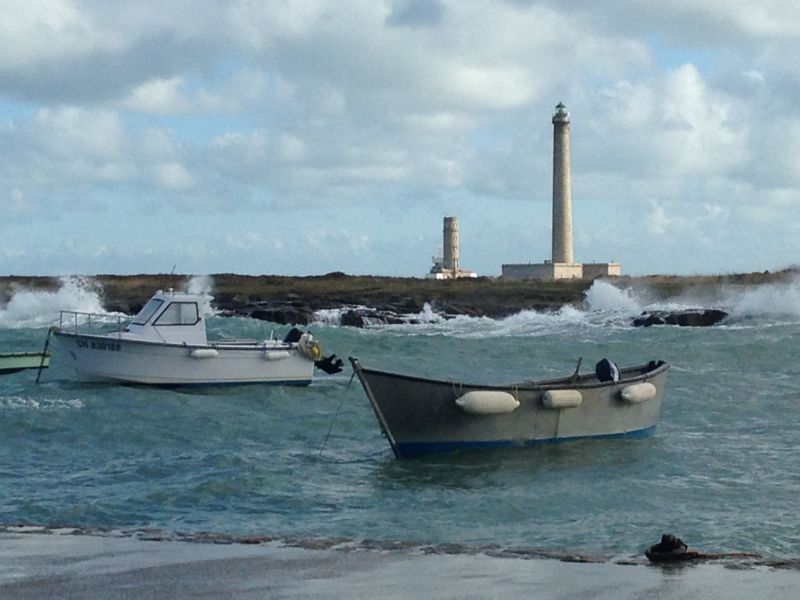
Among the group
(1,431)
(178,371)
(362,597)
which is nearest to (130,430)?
(1,431)

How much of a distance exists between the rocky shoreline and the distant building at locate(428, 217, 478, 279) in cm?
197

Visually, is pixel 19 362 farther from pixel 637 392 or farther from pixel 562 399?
pixel 637 392

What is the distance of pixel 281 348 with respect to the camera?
1093 inches

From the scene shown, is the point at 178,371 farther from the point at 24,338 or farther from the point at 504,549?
the point at 24,338

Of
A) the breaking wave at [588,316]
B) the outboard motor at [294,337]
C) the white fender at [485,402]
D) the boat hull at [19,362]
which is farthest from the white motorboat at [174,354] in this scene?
the breaking wave at [588,316]

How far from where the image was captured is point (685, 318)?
52.8 meters

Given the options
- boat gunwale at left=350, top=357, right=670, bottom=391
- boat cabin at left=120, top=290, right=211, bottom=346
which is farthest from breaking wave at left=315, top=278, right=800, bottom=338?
boat gunwale at left=350, top=357, right=670, bottom=391

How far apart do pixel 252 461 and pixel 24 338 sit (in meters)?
28.7

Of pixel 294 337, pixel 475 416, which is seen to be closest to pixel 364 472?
pixel 475 416

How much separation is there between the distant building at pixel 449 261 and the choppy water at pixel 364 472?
57.5 m

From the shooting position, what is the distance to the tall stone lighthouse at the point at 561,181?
78188 mm

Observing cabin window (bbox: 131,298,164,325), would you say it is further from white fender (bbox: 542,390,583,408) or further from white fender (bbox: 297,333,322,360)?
white fender (bbox: 542,390,583,408)

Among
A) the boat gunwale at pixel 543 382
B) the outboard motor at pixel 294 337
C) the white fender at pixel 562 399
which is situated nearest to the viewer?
the boat gunwale at pixel 543 382

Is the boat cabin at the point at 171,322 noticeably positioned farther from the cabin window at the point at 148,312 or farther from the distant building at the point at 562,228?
the distant building at the point at 562,228
